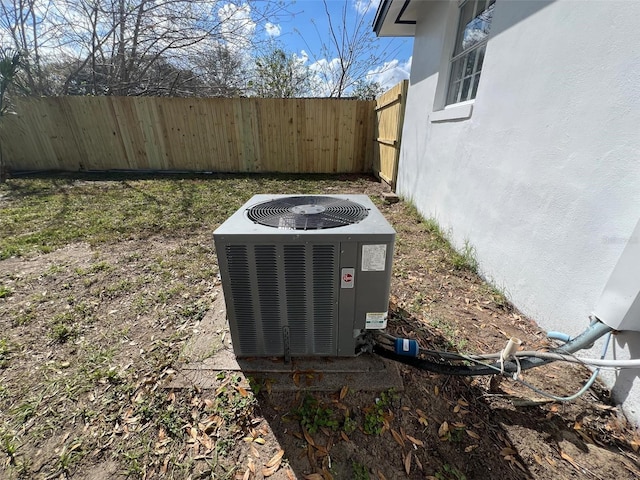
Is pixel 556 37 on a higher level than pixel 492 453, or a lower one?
higher

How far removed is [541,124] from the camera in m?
1.87

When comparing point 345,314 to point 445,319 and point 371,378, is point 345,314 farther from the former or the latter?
point 445,319

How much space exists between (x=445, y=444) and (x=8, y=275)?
153 inches

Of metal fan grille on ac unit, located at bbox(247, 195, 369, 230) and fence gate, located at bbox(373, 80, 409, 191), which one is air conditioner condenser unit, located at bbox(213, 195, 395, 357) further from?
fence gate, located at bbox(373, 80, 409, 191)

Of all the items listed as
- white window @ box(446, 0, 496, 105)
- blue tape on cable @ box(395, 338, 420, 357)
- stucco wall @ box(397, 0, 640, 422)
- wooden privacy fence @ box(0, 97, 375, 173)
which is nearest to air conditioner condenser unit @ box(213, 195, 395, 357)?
blue tape on cable @ box(395, 338, 420, 357)

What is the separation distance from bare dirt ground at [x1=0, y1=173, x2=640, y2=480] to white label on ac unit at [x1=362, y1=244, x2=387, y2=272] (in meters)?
0.71

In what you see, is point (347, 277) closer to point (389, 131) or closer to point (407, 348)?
point (407, 348)

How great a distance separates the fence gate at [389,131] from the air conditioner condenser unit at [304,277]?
4.23 m

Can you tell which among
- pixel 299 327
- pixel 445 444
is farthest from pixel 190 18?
pixel 445 444

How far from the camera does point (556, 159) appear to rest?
1735mm

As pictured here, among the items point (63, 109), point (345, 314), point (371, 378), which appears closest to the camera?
point (345, 314)

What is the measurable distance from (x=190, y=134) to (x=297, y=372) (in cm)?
760

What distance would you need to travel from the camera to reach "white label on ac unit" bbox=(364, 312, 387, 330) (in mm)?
1376

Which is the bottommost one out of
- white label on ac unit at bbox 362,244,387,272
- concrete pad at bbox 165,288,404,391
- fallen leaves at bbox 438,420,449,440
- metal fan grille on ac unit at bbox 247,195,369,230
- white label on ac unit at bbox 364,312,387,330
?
fallen leaves at bbox 438,420,449,440
